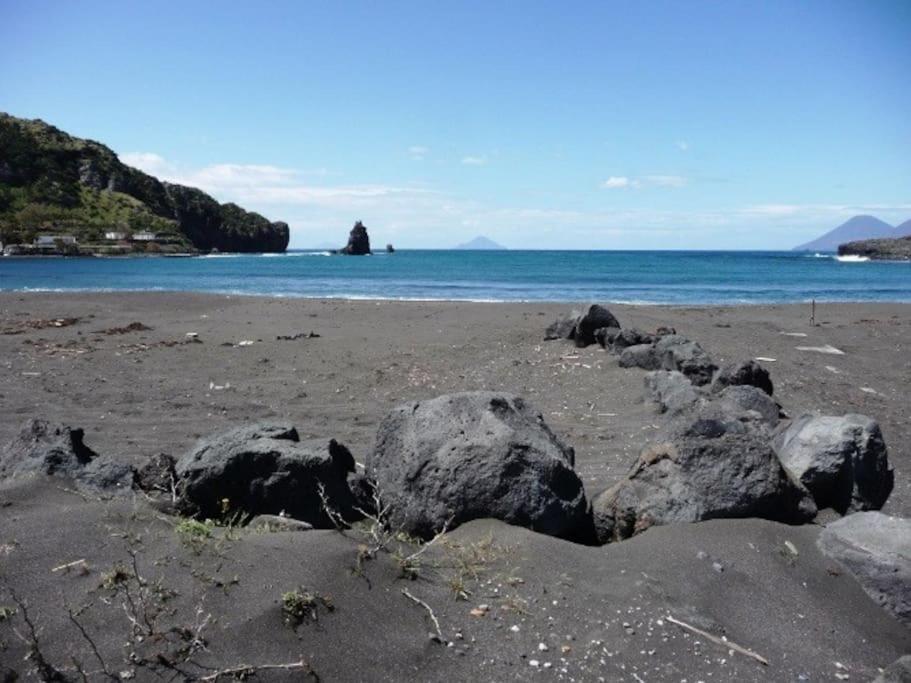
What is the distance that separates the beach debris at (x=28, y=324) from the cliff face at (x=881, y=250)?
12249 cm

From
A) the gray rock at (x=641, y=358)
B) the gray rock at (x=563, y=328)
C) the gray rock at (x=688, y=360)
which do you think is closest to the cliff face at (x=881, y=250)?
the gray rock at (x=563, y=328)

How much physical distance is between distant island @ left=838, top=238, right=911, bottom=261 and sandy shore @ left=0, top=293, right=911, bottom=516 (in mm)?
109918

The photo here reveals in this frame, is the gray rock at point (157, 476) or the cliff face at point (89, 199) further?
the cliff face at point (89, 199)

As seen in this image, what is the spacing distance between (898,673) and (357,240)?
14479 cm

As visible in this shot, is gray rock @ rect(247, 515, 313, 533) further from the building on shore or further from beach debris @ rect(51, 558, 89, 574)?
the building on shore

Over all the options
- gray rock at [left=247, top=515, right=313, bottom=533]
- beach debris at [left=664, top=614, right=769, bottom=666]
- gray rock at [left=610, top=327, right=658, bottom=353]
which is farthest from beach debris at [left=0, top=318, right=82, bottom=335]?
beach debris at [left=664, top=614, right=769, bottom=666]

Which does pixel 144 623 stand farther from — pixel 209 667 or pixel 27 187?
pixel 27 187

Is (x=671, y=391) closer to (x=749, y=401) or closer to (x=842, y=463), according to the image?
(x=749, y=401)

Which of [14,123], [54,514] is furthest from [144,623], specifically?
[14,123]

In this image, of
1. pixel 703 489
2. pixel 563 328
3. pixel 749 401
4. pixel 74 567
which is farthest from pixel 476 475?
pixel 563 328

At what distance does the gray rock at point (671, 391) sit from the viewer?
952 cm

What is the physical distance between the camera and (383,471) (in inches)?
219

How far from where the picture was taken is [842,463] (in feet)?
19.3

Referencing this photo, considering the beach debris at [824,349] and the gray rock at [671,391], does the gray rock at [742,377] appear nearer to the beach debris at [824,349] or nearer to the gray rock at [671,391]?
the gray rock at [671,391]
